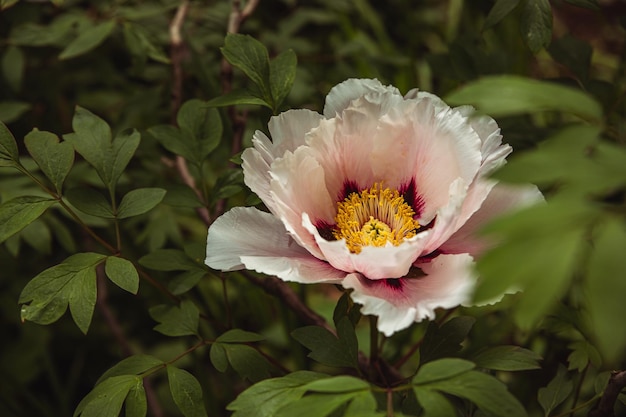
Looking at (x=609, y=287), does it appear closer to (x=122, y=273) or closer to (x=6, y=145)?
(x=122, y=273)

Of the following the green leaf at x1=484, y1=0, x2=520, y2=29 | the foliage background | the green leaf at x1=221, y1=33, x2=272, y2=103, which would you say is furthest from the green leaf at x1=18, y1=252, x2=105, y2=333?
the green leaf at x1=484, y1=0, x2=520, y2=29

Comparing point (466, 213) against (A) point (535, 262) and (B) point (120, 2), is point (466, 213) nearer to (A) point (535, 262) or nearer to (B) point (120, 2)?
(A) point (535, 262)

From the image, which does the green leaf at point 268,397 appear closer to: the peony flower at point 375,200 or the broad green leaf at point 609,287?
the peony flower at point 375,200

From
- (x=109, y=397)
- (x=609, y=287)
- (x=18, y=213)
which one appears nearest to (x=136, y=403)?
(x=109, y=397)


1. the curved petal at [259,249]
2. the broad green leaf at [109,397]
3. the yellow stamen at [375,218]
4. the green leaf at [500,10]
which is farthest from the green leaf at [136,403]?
the green leaf at [500,10]

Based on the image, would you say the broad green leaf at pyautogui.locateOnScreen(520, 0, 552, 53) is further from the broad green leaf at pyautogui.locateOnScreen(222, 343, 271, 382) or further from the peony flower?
the broad green leaf at pyautogui.locateOnScreen(222, 343, 271, 382)
